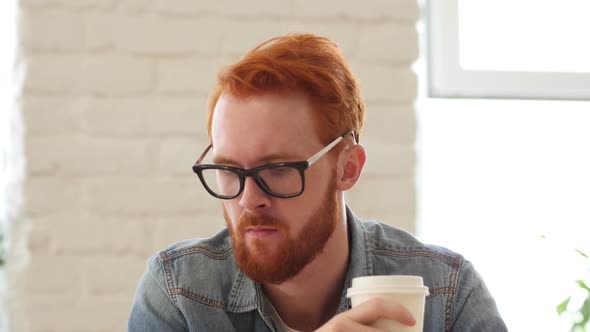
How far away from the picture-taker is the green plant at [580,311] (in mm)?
2130

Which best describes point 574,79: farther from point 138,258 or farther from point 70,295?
point 70,295

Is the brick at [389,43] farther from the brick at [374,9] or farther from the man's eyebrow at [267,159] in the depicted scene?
the man's eyebrow at [267,159]

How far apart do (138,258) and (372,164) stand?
63 centimetres

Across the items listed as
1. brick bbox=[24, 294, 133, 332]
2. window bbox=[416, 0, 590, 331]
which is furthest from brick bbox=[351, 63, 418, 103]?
brick bbox=[24, 294, 133, 332]

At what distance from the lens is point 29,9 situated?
2037mm

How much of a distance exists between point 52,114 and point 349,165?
81 cm

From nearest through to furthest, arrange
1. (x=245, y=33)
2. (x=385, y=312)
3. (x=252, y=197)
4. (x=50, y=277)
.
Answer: (x=385, y=312) → (x=252, y=197) → (x=50, y=277) → (x=245, y=33)

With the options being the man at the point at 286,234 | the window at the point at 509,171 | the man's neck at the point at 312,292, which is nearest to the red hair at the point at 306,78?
the man at the point at 286,234

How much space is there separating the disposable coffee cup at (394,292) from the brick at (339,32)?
1087 mm

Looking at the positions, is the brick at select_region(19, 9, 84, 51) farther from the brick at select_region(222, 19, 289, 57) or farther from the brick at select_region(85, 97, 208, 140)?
the brick at select_region(222, 19, 289, 57)

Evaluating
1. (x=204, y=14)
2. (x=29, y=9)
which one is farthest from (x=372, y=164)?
(x=29, y=9)

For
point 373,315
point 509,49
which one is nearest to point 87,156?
point 373,315

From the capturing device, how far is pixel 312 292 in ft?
5.30

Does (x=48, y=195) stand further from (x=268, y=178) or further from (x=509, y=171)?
(x=509, y=171)
